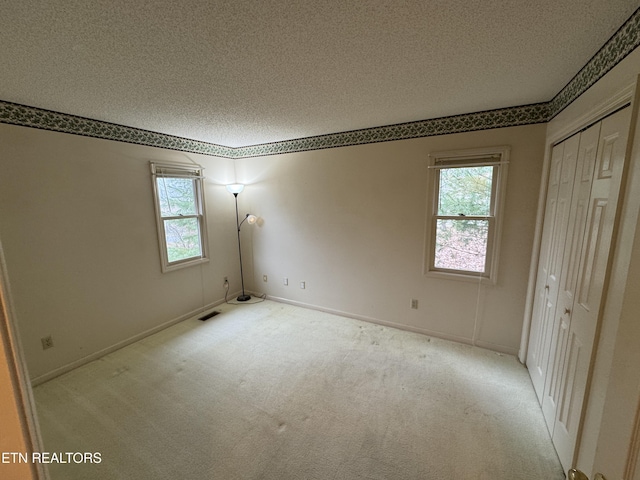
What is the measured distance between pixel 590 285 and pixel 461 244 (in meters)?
1.50

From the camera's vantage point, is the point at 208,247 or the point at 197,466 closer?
the point at 197,466

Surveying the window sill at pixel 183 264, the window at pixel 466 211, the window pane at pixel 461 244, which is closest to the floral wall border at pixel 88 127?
the window sill at pixel 183 264

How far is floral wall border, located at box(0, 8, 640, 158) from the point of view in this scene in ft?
4.71

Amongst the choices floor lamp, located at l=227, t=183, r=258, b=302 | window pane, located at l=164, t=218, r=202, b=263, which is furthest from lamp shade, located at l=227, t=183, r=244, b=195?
window pane, located at l=164, t=218, r=202, b=263

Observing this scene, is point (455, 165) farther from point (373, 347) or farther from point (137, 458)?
point (137, 458)

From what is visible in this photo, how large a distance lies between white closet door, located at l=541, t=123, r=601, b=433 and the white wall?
3.83m

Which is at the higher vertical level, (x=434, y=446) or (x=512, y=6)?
(x=512, y=6)

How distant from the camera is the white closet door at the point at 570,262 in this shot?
1.56 metres

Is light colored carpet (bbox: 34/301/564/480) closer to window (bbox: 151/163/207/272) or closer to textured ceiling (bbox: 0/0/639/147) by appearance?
window (bbox: 151/163/207/272)

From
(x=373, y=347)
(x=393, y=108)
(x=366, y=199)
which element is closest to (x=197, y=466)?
(x=373, y=347)

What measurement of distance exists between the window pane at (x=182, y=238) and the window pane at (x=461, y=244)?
3.18 metres

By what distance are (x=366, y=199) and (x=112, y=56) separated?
8.30 ft

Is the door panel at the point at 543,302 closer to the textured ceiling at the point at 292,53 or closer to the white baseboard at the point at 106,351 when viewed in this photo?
the textured ceiling at the point at 292,53

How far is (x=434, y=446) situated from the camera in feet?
5.81
